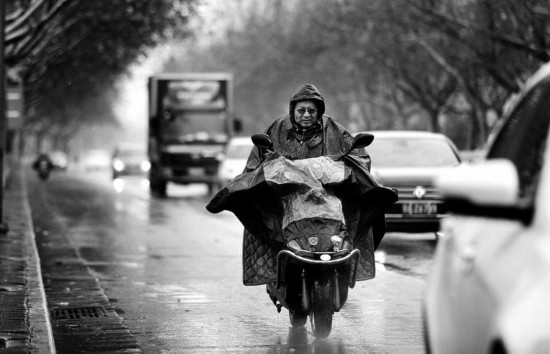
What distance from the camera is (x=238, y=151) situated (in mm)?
30344

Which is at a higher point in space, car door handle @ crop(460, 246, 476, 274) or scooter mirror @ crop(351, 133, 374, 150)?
scooter mirror @ crop(351, 133, 374, 150)

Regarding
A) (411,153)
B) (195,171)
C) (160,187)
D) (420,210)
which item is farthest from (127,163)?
(420,210)

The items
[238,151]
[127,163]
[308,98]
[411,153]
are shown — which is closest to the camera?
[308,98]

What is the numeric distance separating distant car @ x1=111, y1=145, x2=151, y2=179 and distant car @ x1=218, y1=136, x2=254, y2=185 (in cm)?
2579

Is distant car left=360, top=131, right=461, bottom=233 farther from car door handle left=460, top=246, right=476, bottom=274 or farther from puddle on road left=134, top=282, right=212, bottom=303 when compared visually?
car door handle left=460, top=246, right=476, bottom=274

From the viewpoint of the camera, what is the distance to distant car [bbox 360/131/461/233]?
1597cm

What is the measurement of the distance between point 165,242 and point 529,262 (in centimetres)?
1460

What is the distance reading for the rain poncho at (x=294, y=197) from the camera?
27.4 ft

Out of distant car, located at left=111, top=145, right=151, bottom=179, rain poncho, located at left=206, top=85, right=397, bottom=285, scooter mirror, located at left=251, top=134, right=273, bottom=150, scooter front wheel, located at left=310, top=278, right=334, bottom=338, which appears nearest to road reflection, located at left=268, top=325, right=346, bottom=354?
scooter front wheel, located at left=310, top=278, right=334, bottom=338

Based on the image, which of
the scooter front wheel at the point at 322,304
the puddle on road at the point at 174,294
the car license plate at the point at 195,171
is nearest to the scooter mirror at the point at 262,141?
the scooter front wheel at the point at 322,304

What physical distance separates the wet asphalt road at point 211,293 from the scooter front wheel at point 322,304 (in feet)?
0.45

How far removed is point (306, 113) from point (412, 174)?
763 cm

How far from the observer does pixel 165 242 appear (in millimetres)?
18031

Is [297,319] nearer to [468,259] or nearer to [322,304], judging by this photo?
[322,304]
